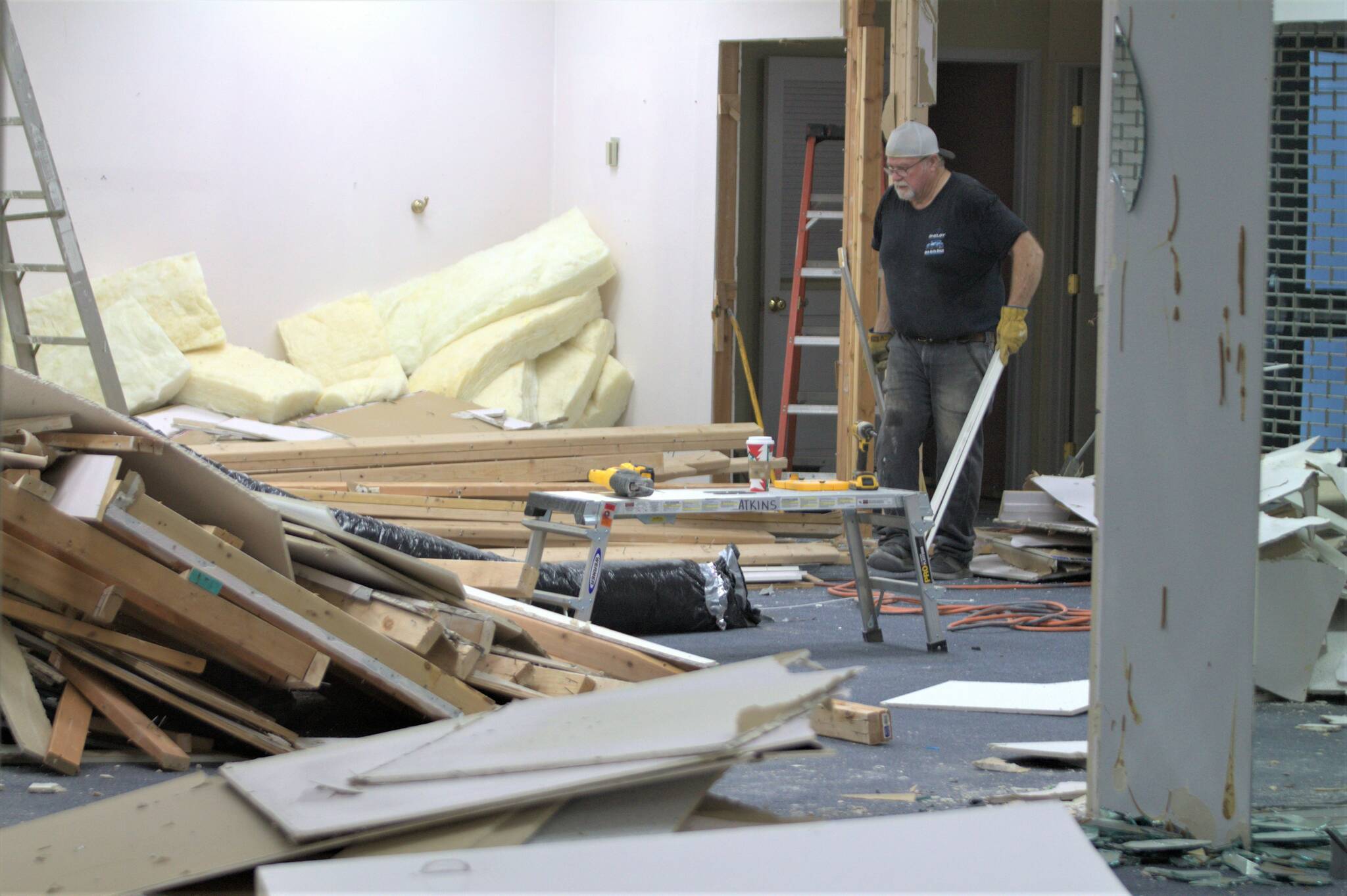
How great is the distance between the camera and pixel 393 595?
352 centimetres

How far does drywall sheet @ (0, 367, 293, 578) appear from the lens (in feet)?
10.3

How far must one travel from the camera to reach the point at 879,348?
21.4 ft

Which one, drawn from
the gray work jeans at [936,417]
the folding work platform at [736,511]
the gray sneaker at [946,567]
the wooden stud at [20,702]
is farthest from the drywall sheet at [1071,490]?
the wooden stud at [20,702]

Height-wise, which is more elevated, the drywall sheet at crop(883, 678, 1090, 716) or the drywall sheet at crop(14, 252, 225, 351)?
the drywall sheet at crop(14, 252, 225, 351)

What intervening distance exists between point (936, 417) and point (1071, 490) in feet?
2.52

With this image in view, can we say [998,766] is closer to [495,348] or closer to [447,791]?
[447,791]

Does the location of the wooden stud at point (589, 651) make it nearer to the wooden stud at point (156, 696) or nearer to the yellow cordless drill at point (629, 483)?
the yellow cordless drill at point (629, 483)

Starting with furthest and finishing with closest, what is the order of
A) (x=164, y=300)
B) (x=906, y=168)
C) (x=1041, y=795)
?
(x=164, y=300) → (x=906, y=168) → (x=1041, y=795)

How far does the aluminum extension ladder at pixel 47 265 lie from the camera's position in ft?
21.4

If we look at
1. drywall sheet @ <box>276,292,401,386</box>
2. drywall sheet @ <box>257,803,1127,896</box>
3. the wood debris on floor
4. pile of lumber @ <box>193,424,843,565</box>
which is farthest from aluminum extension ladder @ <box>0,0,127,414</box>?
drywall sheet @ <box>257,803,1127,896</box>

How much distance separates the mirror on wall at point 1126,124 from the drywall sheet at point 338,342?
248 inches

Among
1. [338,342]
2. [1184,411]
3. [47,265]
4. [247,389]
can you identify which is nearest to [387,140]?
[338,342]

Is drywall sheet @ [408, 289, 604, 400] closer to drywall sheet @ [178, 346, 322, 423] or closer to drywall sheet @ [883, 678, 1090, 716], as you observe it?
drywall sheet @ [178, 346, 322, 423]

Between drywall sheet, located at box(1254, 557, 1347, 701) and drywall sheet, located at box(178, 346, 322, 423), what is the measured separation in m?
5.36
